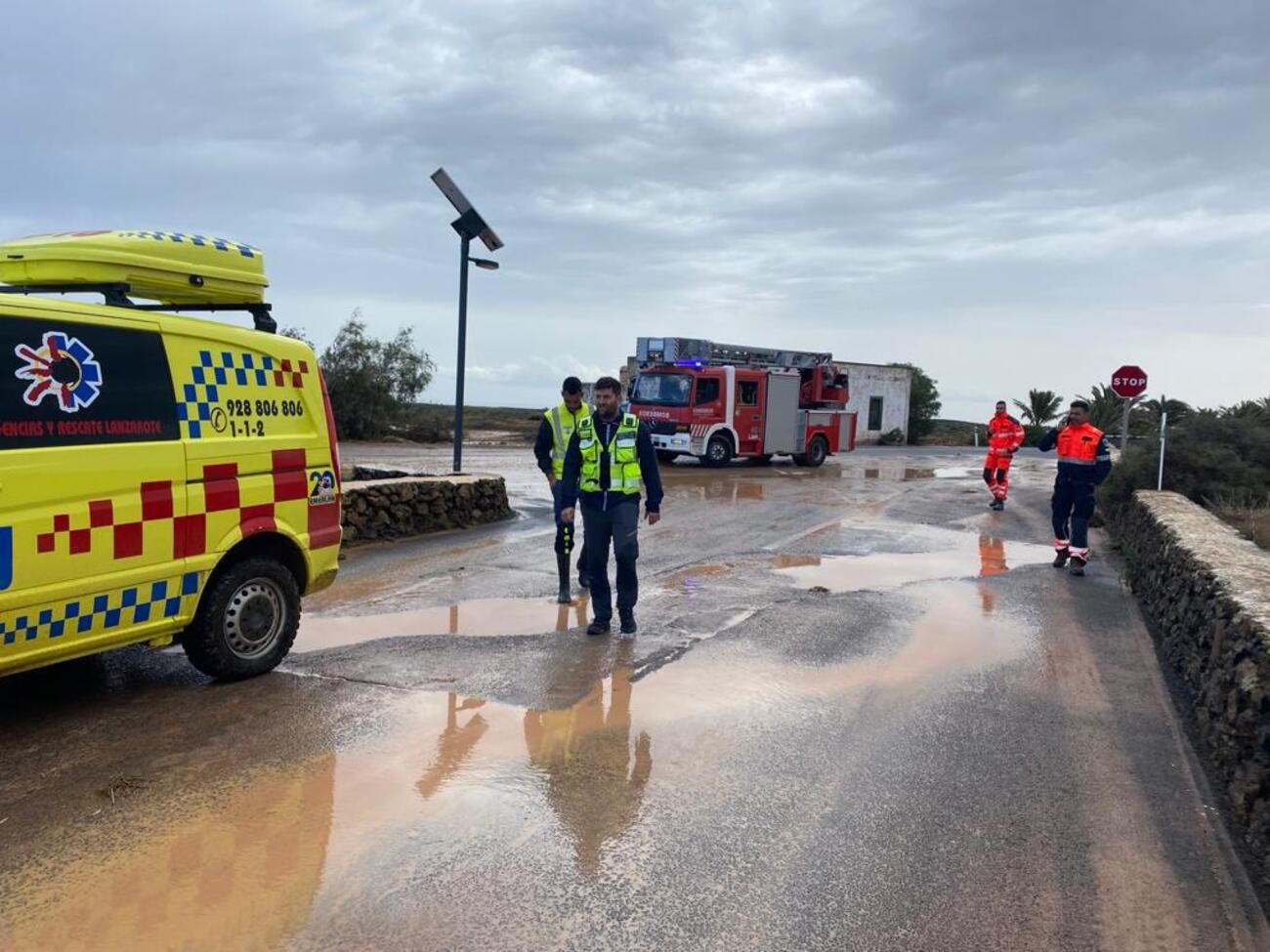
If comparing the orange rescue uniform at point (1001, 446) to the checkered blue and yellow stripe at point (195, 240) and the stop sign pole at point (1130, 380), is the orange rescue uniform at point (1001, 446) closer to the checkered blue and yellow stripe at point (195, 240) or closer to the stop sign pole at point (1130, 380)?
the stop sign pole at point (1130, 380)

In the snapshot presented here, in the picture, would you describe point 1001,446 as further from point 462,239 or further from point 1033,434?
point 1033,434

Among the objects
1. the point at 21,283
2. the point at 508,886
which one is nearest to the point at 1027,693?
the point at 508,886

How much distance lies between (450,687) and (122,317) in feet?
8.21

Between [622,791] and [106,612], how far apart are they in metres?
2.50

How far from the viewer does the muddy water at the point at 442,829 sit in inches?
121

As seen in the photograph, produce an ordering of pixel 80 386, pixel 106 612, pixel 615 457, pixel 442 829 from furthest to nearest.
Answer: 1. pixel 615 457
2. pixel 106 612
3. pixel 80 386
4. pixel 442 829

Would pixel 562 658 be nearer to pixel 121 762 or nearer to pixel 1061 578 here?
pixel 121 762

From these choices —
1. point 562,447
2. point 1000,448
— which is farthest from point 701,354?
point 562,447

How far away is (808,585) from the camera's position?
8.74m

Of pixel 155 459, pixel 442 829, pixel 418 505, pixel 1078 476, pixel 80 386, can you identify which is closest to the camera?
pixel 442 829

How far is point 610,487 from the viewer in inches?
267

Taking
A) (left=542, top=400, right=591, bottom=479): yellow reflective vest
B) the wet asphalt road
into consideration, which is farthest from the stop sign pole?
(left=542, top=400, right=591, bottom=479): yellow reflective vest

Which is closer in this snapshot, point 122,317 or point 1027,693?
point 122,317

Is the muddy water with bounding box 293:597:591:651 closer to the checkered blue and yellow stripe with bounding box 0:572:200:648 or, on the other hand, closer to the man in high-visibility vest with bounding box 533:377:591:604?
the man in high-visibility vest with bounding box 533:377:591:604
